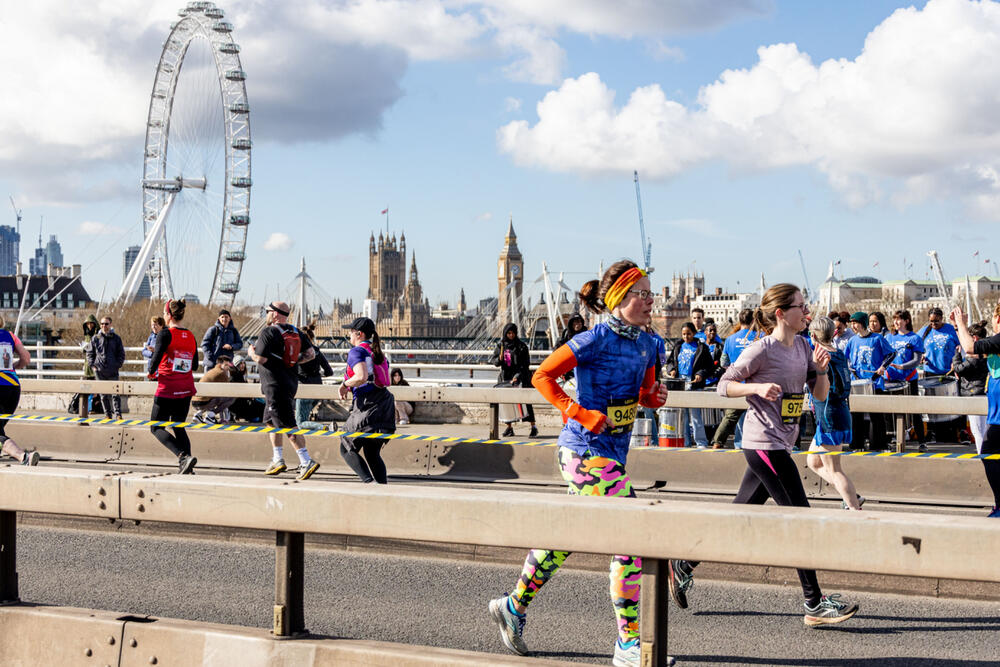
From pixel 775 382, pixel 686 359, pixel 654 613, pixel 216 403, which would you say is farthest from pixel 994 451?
pixel 216 403

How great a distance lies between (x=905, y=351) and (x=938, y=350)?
0.41 metres

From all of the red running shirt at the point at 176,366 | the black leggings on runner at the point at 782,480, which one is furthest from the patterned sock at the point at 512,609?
the red running shirt at the point at 176,366

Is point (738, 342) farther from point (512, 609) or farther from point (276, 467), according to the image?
point (512, 609)

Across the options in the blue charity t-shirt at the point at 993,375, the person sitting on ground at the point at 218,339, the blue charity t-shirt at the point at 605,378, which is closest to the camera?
the blue charity t-shirt at the point at 605,378

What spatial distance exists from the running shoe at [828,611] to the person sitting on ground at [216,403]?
12.8m

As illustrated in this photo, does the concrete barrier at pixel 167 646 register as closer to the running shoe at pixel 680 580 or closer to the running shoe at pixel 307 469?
the running shoe at pixel 680 580

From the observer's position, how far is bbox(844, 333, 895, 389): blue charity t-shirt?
14.7m

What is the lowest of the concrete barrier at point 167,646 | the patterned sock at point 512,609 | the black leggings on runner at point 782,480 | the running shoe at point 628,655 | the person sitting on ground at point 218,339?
the running shoe at point 628,655

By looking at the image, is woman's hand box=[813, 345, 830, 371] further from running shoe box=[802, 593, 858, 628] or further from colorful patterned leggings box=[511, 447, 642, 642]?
colorful patterned leggings box=[511, 447, 642, 642]

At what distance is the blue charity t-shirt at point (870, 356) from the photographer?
48.1 feet

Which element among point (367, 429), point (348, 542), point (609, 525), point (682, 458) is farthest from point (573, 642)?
point (682, 458)

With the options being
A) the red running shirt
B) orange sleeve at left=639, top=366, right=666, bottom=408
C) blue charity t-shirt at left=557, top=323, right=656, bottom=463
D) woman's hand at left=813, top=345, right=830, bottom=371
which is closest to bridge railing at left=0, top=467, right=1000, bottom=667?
blue charity t-shirt at left=557, top=323, right=656, bottom=463

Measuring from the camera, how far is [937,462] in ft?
33.3

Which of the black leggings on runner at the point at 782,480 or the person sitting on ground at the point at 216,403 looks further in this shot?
the person sitting on ground at the point at 216,403
